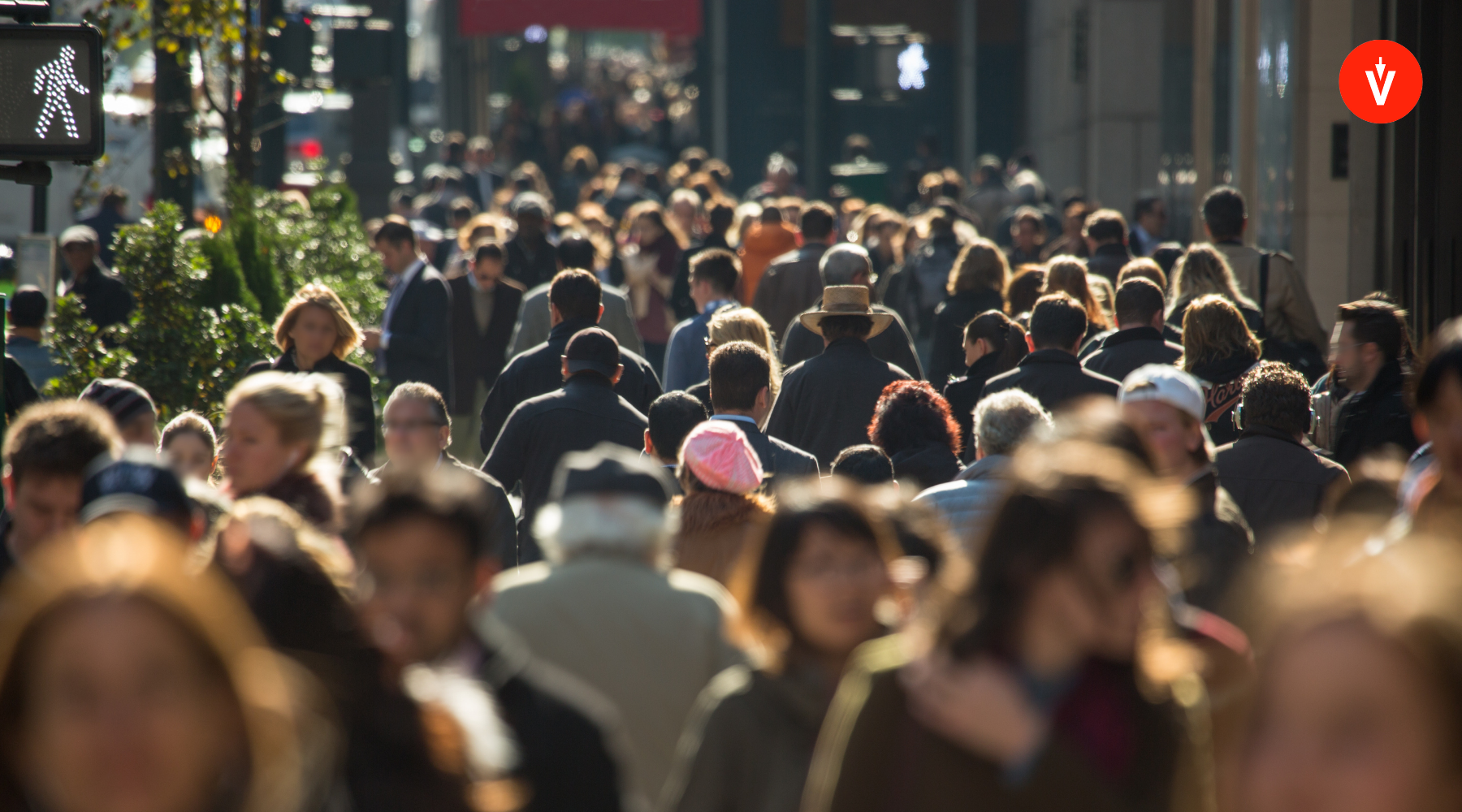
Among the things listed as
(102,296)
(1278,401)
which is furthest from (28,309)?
(1278,401)

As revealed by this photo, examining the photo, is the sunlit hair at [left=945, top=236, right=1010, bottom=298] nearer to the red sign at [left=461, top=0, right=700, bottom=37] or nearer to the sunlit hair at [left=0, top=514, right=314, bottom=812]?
the sunlit hair at [left=0, top=514, right=314, bottom=812]

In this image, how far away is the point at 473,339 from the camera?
1351cm

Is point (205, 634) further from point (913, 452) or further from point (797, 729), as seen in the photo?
point (913, 452)

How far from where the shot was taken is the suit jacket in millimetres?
12906

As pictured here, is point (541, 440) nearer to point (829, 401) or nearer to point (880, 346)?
point (829, 401)

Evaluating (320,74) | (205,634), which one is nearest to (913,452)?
(205,634)

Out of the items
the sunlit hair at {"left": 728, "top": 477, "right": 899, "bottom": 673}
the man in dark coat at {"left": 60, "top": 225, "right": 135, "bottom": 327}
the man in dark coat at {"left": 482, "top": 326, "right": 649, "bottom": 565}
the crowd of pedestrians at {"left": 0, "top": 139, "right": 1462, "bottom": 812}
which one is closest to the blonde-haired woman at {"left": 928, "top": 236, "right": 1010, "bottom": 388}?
the crowd of pedestrians at {"left": 0, "top": 139, "right": 1462, "bottom": 812}

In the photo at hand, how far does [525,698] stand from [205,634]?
0.84 m

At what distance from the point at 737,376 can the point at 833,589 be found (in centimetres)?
426

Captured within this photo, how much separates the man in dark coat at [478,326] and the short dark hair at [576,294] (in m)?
3.41

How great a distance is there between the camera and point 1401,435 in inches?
303

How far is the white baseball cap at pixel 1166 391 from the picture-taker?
587 cm

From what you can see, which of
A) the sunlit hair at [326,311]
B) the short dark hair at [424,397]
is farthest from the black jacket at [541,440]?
the sunlit hair at [326,311]

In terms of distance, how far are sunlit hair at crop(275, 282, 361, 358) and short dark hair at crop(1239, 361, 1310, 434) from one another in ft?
13.7
